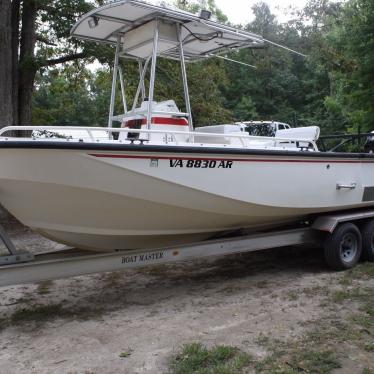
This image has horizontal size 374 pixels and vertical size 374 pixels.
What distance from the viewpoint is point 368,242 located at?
20.7 feet

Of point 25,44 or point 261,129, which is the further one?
point 25,44

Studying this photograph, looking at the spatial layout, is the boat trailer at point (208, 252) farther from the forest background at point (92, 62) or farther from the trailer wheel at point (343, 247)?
the forest background at point (92, 62)

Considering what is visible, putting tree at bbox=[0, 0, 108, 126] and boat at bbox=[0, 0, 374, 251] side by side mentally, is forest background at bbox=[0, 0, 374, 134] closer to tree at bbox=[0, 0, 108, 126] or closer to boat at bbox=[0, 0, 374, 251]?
tree at bbox=[0, 0, 108, 126]

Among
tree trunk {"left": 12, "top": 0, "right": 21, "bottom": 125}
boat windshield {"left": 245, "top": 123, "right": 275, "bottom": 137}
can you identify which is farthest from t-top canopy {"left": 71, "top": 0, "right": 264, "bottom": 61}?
tree trunk {"left": 12, "top": 0, "right": 21, "bottom": 125}

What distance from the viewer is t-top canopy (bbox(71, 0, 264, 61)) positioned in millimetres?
5007

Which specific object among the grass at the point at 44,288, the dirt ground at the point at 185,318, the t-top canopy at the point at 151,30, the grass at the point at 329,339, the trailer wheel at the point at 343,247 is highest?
the t-top canopy at the point at 151,30

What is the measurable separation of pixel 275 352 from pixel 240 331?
0.49 metres

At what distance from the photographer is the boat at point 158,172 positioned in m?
4.22

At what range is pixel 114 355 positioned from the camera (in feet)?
12.0

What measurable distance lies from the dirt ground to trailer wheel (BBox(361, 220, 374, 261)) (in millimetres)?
192

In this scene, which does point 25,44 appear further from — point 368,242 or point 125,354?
point 125,354

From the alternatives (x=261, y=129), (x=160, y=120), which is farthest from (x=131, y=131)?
(x=261, y=129)

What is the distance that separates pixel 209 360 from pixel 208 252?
1812 mm

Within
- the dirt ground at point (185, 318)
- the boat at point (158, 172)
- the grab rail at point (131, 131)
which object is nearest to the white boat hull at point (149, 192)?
the boat at point (158, 172)
